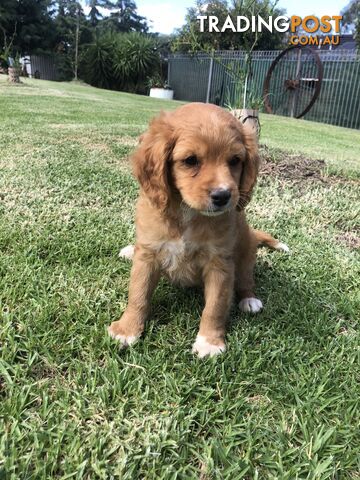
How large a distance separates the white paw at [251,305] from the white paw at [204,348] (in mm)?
466

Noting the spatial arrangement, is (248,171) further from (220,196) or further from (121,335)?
(121,335)

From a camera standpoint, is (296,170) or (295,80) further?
Answer: (295,80)

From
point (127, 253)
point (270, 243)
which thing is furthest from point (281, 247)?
point (127, 253)

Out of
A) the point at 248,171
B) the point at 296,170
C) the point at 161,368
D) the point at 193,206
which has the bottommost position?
the point at 161,368

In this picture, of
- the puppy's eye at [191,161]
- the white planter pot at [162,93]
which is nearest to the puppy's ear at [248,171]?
the puppy's eye at [191,161]

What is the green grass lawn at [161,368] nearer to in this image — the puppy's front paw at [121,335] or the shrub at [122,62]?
the puppy's front paw at [121,335]

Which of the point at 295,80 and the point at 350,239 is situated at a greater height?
the point at 295,80

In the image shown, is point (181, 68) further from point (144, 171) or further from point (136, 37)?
point (144, 171)

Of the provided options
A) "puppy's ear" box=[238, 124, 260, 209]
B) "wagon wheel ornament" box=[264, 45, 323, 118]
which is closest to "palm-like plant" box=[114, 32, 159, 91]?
"wagon wheel ornament" box=[264, 45, 323, 118]

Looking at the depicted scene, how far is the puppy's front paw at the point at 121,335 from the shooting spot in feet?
7.05

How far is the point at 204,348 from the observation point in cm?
215

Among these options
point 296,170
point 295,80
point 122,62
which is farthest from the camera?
point 122,62

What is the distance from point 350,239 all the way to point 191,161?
2.32 meters

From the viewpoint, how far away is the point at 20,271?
268 centimetres
